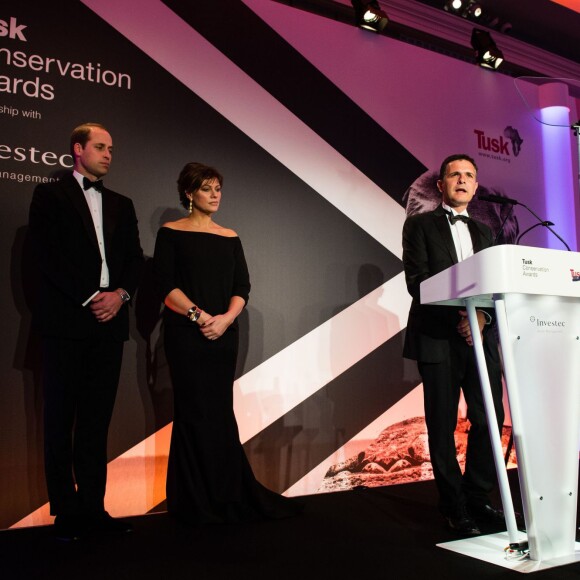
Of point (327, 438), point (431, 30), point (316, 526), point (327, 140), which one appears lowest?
point (316, 526)

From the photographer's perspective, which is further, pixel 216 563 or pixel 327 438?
pixel 327 438

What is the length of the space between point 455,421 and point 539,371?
2.33 feet

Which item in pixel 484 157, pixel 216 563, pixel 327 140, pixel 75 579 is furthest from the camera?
pixel 484 157

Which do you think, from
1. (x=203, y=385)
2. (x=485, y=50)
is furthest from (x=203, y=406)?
(x=485, y=50)

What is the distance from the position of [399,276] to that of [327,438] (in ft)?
3.98

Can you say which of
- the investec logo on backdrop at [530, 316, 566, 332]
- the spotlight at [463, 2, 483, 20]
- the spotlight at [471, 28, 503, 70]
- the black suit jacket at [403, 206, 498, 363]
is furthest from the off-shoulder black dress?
the spotlight at [463, 2, 483, 20]

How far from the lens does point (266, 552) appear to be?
2424mm

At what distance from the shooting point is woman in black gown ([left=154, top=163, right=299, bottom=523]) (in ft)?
9.57

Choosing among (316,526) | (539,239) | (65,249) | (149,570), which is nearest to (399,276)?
(539,239)

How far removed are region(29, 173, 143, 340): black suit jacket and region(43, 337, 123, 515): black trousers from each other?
8 cm

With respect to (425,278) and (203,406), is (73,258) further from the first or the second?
(425,278)

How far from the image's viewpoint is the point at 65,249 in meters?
2.80

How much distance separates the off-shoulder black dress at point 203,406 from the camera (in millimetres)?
2914

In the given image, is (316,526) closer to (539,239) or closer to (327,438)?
(327,438)
